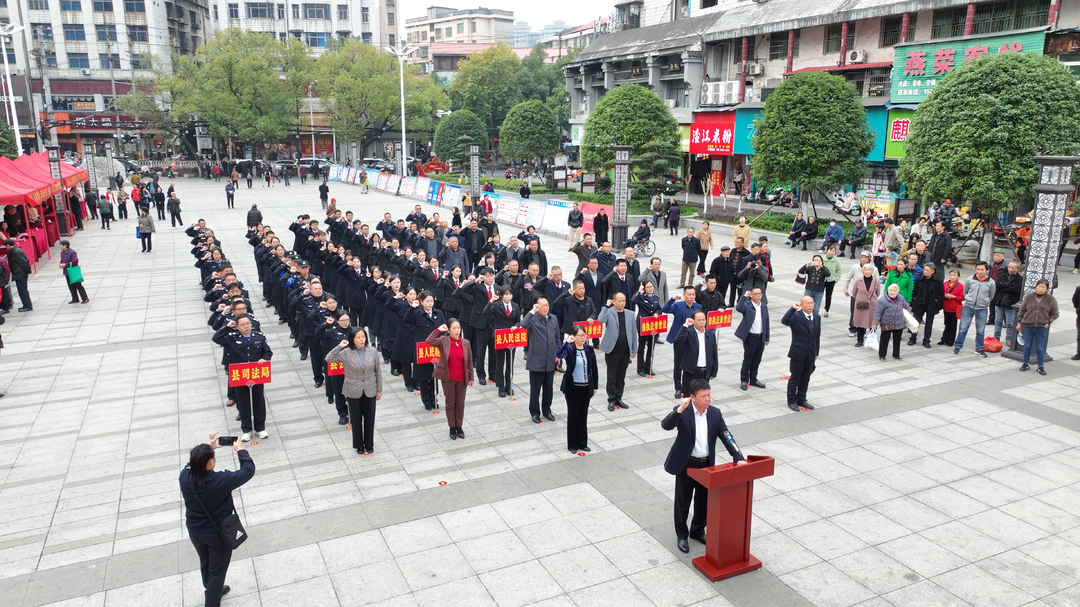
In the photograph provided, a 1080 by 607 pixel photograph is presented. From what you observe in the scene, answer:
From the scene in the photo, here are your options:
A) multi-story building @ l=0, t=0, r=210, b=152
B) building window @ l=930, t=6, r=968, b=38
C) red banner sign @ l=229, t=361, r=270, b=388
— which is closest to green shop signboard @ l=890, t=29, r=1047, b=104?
building window @ l=930, t=6, r=968, b=38

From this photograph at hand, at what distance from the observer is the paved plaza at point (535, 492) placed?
6.25m

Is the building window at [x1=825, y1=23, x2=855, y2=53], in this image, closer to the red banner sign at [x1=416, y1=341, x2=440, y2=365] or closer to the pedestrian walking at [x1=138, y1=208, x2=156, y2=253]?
the pedestrian walking at [x1=138, y1=208, x2=156, y2=253]

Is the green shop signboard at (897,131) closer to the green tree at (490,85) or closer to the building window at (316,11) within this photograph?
the green tree at (490,85)

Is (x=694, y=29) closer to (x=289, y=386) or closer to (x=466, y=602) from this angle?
(x=289, y=386)

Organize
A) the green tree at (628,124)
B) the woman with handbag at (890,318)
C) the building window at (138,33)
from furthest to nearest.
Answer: the building window at (138,33), the green tree at (628,124), the woman with handbag at (890,318)

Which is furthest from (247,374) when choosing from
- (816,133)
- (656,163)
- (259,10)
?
(259,10)

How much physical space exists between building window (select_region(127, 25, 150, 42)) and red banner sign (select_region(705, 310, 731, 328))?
253 ft

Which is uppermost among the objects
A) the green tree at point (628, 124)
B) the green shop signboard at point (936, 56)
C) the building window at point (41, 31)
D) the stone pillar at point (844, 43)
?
the building window at point (41, 31)

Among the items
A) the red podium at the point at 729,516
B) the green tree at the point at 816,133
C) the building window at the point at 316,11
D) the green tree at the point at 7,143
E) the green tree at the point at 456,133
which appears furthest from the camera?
the building window at the point at 316,11

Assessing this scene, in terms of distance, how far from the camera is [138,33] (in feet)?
234

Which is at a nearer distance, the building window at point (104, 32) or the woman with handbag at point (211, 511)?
the woman with handbag at point (211, 511)

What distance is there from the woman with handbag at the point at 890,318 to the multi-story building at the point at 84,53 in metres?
71.6

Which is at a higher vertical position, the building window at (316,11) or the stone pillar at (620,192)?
the building window at (316,11)

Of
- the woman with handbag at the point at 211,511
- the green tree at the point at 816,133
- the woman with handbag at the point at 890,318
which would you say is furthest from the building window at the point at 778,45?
the woman with handbag at the point at 211,511
